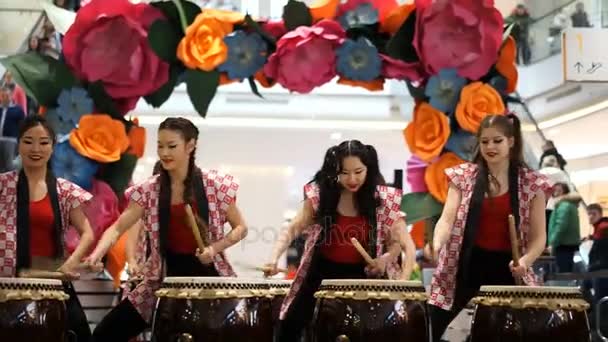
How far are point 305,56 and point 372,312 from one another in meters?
1.70

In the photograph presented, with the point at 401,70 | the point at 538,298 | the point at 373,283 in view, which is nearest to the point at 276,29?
the point at 401,70

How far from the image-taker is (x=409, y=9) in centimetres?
439

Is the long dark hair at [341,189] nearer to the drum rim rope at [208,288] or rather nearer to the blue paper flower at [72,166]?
the drum rim rope at [208,288]

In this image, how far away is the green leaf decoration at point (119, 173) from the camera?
4.39 m

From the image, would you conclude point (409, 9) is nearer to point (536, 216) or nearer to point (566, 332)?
point (536, 216)

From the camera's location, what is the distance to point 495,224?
11.1 feet

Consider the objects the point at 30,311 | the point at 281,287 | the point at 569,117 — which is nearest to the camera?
the point at 30,311

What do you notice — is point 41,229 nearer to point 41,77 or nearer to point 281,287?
point 281,287

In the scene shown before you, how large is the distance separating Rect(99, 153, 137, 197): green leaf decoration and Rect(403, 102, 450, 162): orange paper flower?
1132 millimetres

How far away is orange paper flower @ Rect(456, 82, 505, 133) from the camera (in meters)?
4.32

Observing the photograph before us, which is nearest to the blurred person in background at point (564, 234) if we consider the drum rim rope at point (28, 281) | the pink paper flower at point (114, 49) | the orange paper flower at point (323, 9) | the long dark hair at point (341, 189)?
the orange paper flower at point (323, 9)

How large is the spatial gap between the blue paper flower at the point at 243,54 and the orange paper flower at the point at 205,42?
25mm

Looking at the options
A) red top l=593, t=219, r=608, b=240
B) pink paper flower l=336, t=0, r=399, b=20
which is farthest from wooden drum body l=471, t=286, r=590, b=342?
red top l=593, t=219, r=608, b=240

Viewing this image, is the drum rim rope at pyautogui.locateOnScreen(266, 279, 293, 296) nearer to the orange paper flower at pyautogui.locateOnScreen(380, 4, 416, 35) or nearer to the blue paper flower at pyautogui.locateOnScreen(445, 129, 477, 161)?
the blue paper flower at pyautogui.locateOnScreen(445, 129, 477, 161)
